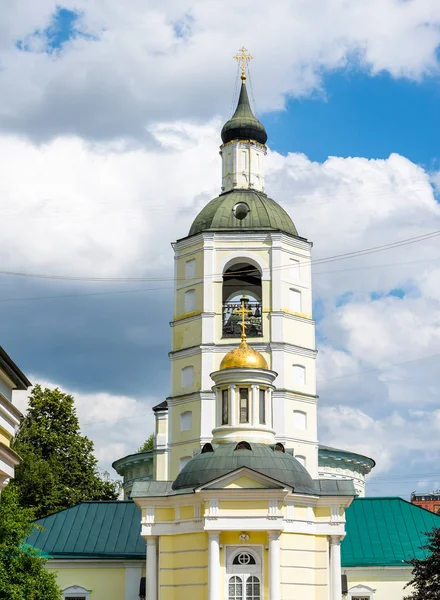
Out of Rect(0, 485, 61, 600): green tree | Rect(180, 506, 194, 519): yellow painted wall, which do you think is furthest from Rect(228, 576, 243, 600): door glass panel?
Rect(0, 485, 61, 600): green tree

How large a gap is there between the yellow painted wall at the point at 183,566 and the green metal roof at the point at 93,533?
7.86 meters

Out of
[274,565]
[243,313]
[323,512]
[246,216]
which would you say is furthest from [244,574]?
[246,216]

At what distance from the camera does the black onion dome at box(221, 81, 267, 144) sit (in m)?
56.6

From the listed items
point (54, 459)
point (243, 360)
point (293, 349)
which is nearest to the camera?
point (243, 360)

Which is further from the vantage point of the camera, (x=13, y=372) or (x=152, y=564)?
(x=152, y=564)

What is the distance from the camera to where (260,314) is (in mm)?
52812

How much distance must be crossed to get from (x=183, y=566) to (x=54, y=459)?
23.9 metres

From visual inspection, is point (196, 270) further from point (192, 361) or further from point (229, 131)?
point (229, 131)

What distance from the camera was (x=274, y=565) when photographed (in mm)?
39406

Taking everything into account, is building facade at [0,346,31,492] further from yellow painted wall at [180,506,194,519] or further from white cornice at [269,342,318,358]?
white cornice at [269,342,318,358]

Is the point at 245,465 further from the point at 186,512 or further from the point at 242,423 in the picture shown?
the point at 242,423

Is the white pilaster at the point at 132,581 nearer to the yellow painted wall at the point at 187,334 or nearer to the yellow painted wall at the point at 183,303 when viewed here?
the yellow painted wall at the point at 187,334

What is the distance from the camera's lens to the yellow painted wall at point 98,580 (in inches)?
1923

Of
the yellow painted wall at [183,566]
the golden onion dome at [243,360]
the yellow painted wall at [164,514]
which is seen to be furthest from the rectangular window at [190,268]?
the yellow painted wall at [183,566]
